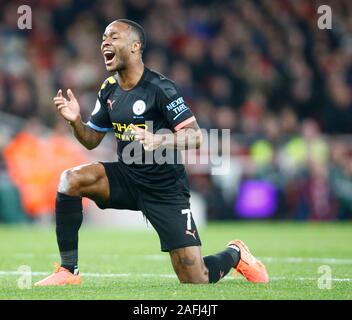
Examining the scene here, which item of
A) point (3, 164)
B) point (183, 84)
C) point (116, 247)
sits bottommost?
point (116, 247)

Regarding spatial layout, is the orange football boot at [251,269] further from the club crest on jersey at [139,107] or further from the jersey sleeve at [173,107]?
the club crest on jersey at [139,107]

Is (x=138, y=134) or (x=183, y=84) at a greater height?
(x=183, y=84)

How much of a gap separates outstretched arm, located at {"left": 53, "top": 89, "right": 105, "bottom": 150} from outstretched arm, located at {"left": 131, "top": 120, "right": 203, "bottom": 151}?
57 centimetres

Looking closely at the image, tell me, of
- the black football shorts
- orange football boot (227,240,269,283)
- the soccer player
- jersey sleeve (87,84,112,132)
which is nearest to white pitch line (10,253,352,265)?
orange football boot (227,240,269,283)

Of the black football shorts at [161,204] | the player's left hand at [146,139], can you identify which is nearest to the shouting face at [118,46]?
the black football shorts at [161,204]

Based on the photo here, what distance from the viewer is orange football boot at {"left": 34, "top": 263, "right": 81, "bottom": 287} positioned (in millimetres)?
6957

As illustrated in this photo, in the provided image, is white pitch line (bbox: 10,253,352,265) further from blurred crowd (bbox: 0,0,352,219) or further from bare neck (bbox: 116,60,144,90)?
blurred crowd (bbox: 0,0,352,219)

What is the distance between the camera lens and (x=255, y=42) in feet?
63.8

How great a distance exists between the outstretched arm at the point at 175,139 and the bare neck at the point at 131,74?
0.59m

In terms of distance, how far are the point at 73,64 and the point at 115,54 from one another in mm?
10766
